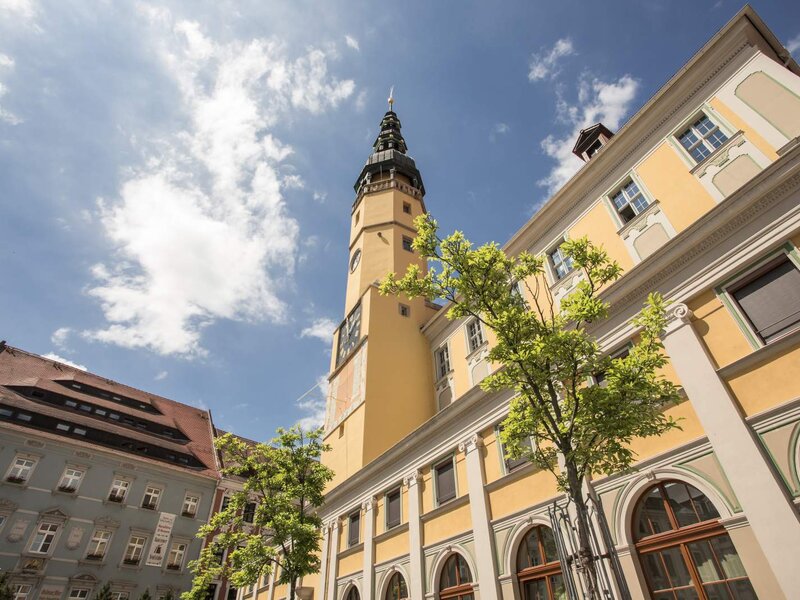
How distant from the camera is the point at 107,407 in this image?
35.0 meters

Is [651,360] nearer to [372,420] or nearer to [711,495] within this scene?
[711,495]

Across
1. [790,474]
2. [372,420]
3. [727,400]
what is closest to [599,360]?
[727,400]

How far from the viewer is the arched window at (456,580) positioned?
502 inches

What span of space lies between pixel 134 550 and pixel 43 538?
5.00 m

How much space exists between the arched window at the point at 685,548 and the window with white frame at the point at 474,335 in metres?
10.3

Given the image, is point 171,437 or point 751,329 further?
point 171,437

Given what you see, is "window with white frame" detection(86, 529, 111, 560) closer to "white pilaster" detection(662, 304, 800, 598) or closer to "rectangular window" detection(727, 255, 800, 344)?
"white pilaster" detection(662, 304, 800, 598)

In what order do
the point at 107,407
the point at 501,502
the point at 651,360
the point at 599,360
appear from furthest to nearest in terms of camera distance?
→ the point at 107,407, the point at 501,502, the point at 599,360, the point at 651,360

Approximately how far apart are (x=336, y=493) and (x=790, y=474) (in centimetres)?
1709

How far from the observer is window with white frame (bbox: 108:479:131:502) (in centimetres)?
2992

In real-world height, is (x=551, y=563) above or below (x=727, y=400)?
below

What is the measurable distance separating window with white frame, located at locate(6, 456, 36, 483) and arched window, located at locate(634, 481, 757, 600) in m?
33.2

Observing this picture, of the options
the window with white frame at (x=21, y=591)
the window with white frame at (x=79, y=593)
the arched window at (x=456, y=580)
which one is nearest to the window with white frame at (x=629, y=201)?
the arched window at (x=456, y=580)

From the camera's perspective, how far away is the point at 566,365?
789cm
